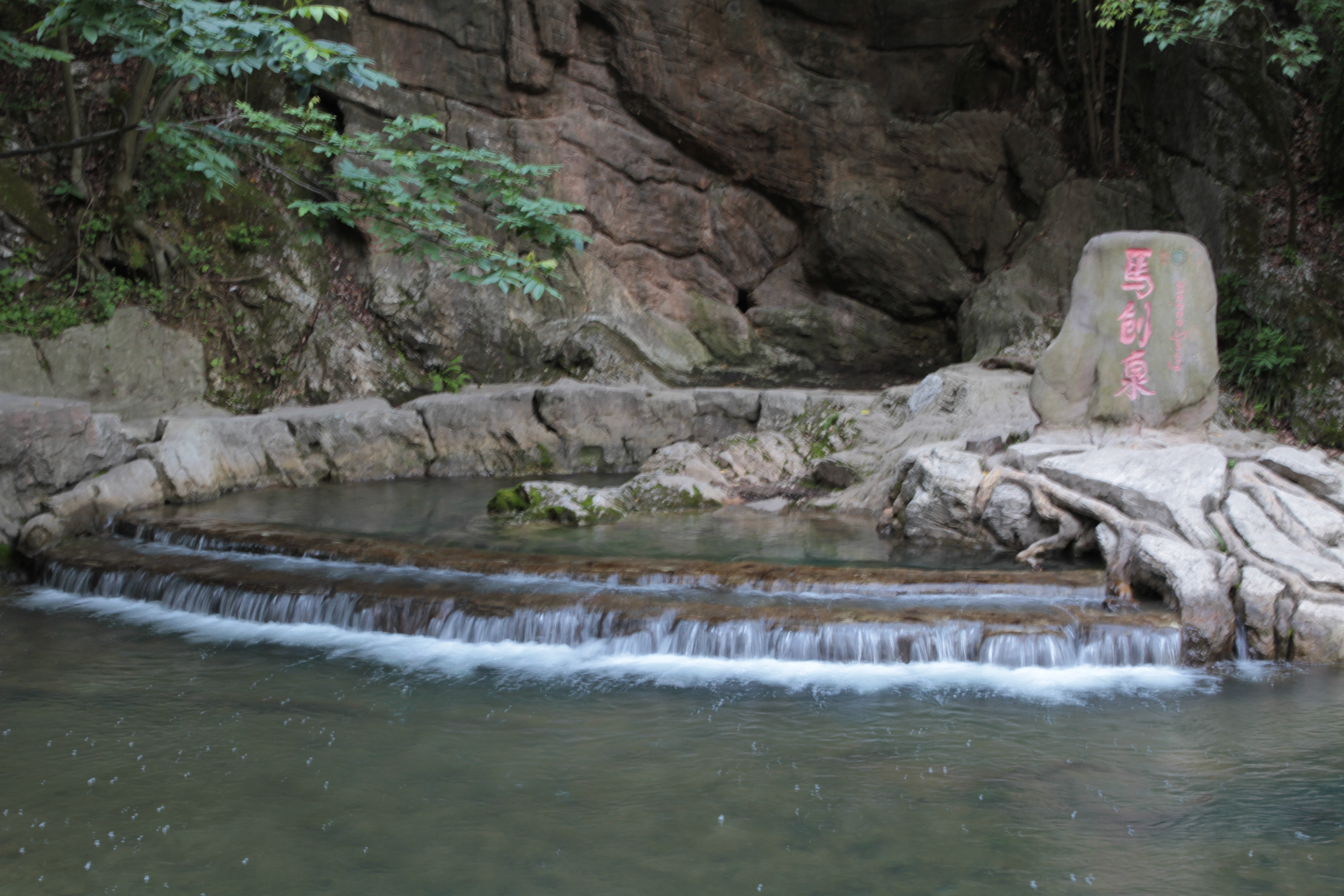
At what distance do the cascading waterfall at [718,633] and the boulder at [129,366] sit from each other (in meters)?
6.81

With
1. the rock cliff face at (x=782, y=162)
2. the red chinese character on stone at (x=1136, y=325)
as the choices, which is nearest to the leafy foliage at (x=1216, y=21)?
the red chinese character on stone at (x=1136, y=325)

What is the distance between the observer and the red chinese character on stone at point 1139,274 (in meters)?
8.23

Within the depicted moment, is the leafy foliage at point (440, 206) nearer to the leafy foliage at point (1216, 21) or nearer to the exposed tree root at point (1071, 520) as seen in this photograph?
the exposed tree root at point (1071, 520)

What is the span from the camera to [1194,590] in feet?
19.7

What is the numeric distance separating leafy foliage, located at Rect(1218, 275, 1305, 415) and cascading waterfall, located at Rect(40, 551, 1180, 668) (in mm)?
6458

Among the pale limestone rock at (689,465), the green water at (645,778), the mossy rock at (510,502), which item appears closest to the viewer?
the green water at (645,778)

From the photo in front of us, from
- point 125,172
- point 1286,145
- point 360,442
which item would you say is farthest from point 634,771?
point 125,172

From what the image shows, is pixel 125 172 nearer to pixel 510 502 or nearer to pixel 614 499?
pixel 510 502

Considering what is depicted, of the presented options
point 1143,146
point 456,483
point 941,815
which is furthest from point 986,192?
point 941,815

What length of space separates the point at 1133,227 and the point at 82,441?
588 inches

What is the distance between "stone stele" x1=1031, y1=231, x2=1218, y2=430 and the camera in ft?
26.8

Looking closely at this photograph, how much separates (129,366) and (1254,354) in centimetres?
1414

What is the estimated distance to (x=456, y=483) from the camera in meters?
12.1

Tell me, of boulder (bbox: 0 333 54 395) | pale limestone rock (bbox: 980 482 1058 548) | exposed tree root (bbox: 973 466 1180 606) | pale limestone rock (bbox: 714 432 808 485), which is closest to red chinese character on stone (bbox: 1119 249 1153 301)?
exposed tree root (bbox: 973 466 1180 606)
